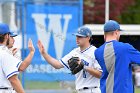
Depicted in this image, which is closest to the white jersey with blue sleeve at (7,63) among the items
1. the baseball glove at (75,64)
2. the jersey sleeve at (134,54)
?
the baseball glove at (75,64)

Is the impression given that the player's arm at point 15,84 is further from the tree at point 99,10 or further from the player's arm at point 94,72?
the tree at point 99,10

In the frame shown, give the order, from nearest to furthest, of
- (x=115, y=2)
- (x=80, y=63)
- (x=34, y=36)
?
(x=80, y=63) < (x=34, y=36) < (x=115, y=2)

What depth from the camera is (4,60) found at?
9148mm

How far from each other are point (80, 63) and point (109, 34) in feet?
3.03

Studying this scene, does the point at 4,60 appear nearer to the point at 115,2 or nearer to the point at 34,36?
the point at 34,36

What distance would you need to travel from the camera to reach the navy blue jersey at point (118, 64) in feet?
29.0

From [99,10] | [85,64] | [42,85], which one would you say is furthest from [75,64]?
[99,10]

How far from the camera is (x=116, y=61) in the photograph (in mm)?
8906

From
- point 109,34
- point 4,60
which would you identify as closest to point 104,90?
point 109,34

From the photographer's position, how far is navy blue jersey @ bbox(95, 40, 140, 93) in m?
8.83

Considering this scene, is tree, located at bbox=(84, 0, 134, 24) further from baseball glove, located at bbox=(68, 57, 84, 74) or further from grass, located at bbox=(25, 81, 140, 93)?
baseball glove, located at bbox=(68, 57, 84, 74)

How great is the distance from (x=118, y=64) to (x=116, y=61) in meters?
0.05

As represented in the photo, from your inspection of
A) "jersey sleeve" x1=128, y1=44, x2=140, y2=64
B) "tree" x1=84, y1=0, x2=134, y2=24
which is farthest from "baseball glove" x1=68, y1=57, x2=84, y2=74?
"tree" x1=84, y1=0, x2=134, y2=24

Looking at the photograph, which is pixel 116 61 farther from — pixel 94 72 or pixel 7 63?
pixel 94 72
